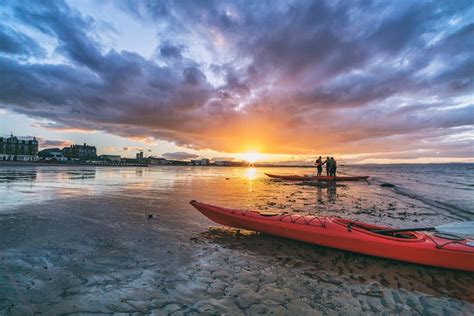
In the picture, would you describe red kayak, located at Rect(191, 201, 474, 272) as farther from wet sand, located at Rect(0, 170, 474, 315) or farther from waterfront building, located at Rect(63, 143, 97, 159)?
waterfront building, located at Rect(63, 143, 97, 159)

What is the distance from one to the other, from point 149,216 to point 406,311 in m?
7.63

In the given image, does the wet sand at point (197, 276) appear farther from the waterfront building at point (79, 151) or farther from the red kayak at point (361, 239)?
the waterfront building at point (79, 151)

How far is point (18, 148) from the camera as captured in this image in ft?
339

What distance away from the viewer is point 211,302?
3.74 metres

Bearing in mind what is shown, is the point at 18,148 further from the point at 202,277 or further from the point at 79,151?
the point at 202,277

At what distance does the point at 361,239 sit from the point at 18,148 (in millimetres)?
133212

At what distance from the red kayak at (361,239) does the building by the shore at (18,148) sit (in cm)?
12046

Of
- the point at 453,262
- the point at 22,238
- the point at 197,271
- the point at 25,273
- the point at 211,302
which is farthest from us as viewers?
the point at 22,238

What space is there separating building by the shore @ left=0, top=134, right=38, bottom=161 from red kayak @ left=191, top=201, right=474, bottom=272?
120m

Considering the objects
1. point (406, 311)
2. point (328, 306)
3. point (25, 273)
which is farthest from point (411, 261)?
point (25, 273)

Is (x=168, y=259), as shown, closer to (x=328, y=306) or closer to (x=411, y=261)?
(x=328, y=306)

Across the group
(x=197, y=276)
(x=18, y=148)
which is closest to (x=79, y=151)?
(x=18, y=148)

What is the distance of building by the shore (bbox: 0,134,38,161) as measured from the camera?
97.7m

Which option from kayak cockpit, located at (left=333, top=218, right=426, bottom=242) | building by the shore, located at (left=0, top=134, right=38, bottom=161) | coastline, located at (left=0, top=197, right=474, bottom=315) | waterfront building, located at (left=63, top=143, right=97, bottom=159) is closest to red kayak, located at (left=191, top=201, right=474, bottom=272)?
kayak cockpit, located at (left=333, top=218, right=426, bottom=242)
